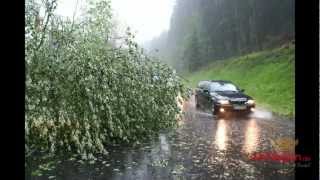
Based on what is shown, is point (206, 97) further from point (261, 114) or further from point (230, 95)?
point (261, 114)

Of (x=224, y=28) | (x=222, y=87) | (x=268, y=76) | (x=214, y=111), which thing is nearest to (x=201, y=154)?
(x=214, y=111)

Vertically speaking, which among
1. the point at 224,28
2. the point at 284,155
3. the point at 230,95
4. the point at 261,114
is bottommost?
the point at 284,155


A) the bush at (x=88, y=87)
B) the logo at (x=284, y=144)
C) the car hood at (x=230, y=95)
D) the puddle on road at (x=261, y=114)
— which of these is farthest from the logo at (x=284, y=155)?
the bush at (x=88, y=87)

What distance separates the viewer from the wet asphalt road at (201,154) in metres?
2.34

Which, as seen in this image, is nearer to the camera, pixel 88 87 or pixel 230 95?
pixel 88 87

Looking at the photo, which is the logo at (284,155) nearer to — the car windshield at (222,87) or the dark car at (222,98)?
the dark car at (222,98)

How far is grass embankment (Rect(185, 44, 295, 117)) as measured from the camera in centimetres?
253

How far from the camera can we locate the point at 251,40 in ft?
8.39

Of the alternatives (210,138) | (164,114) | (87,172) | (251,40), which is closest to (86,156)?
(87,172)

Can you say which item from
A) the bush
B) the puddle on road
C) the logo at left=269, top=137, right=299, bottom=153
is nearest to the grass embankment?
the puddle on road

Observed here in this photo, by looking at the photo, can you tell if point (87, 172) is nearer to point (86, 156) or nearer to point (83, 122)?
point (86, 156)

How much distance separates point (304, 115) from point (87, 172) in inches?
45.7

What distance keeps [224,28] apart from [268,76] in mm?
346

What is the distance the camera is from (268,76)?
8.43 ft
